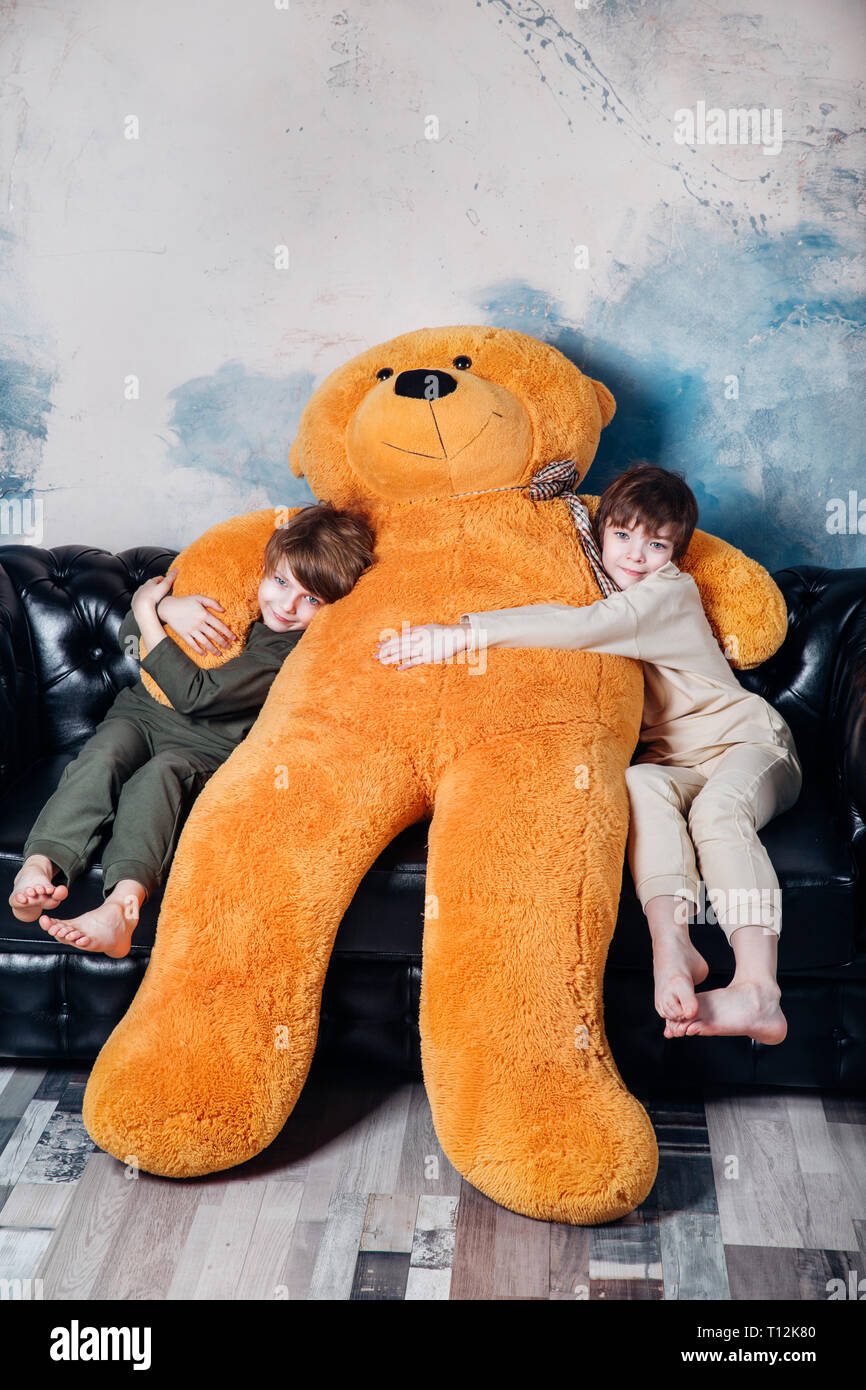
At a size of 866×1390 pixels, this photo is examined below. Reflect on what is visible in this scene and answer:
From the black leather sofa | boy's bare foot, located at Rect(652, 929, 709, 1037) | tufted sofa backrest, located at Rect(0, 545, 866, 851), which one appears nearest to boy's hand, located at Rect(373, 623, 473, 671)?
the black leather sofa

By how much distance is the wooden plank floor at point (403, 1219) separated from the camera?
5.18ft

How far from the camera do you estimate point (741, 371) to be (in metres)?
2.63

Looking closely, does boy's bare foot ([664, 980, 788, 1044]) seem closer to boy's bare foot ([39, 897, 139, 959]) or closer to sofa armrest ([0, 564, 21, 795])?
boy's bare foot ([39, 897, 139, 959])

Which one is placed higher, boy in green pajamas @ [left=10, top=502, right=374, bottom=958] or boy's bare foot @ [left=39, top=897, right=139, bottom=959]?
boy in green pajamas @ [left=10, top=502, right=374, bottom=958]

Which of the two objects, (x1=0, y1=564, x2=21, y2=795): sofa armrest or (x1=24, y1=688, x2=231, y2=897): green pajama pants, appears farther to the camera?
(x1=0, y1=564, x2=21, y2=795): sofa armrest

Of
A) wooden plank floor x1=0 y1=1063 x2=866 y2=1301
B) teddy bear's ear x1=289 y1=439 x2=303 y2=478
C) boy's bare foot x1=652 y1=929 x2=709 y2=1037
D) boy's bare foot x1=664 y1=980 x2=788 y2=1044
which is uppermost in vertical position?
teddy bear's ear x1=289 y1=439 x2=303 y2=478

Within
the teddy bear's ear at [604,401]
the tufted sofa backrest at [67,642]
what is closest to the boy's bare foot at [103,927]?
the tufted sofa backrest at [67,642]

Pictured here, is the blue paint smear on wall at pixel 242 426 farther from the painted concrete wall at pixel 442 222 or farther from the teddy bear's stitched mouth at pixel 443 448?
the teddy bear's stitched mouth at pixel 443 448

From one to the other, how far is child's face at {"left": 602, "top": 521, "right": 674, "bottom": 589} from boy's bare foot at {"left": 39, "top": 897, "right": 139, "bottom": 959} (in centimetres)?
106

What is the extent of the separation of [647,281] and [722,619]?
2.94 ft

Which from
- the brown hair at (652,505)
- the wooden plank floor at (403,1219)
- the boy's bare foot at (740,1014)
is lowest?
the wooden plank floor at (403,1219)

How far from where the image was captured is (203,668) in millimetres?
2234

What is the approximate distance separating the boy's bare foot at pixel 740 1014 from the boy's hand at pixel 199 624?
1.14 metres

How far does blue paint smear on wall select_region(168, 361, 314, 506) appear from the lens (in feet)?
8.87
